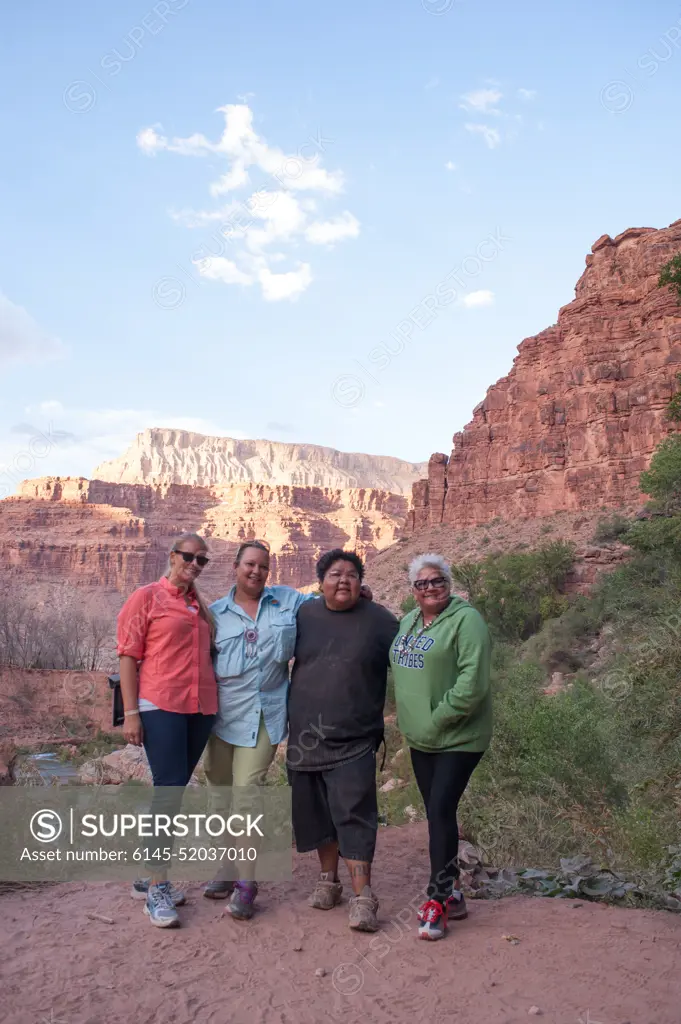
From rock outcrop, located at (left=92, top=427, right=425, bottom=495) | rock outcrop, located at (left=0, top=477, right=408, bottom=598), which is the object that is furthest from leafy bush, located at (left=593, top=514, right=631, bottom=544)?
rock outcrop, located at (left=92, top=427, right=425, bottom=495)

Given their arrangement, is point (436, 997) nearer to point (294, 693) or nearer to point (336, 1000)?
point (336, 1000)

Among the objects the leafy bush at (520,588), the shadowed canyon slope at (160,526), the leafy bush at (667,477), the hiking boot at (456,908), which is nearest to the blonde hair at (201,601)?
the hiking boot at (456,908)

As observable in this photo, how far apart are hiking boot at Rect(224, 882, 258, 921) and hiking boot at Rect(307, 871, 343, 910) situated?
0.38 m

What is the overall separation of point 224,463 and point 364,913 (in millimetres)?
188975

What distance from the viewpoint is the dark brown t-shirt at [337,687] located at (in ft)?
13.2

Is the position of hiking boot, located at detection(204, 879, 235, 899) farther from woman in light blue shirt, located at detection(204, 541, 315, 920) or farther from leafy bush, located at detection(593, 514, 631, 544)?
leafy bush, located at detection(593, 514, 631, 544)

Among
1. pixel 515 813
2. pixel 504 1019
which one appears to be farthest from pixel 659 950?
pixel 515 813

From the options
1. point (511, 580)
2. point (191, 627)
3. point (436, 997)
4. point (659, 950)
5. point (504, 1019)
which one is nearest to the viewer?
point (504, 1019)

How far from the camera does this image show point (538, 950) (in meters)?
3.49

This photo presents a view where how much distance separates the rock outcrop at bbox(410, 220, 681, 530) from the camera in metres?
43.6

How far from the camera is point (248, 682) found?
13.7 ft

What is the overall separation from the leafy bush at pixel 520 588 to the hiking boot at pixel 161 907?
25.9 meters

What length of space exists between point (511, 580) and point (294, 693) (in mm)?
28981

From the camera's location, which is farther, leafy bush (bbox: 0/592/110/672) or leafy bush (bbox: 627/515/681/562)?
leafy bush (bbox: 0/592/110/672)
